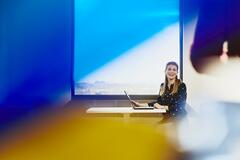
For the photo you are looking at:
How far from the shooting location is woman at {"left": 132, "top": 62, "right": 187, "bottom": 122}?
12.2 ft

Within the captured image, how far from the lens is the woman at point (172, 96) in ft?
12.2

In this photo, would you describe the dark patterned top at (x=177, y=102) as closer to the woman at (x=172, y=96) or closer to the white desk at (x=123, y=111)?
the woman at (x=172, y=96)

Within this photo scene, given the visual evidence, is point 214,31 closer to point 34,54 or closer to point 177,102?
point 177,102

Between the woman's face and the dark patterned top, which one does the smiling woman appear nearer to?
the woman's face

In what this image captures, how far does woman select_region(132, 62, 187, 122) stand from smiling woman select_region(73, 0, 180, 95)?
182 millimetres

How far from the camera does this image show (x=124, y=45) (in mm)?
4039

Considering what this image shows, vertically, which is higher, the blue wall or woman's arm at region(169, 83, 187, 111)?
the blue wall

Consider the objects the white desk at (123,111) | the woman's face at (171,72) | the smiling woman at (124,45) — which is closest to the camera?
the white desk at (123,111)

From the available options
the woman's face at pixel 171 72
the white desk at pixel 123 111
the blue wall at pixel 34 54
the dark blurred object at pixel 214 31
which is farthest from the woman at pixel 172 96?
the blue wall at pixel 34 54

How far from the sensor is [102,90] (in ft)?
13.3

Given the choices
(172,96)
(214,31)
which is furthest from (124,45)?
(214,31)

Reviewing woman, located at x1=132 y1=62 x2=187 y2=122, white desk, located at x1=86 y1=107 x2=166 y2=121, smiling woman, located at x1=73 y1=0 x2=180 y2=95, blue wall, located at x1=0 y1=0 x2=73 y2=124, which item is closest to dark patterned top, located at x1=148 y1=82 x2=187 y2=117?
woman, located at x1=132 y1=62 x2=187 y2=122

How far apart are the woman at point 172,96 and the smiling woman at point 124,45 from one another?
18 centimetres

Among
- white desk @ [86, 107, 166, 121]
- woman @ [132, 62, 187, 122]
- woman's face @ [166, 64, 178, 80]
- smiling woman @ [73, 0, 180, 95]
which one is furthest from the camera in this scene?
smiling woman @ [73, 0, 180, 95]
